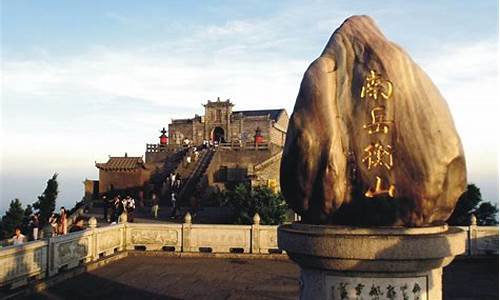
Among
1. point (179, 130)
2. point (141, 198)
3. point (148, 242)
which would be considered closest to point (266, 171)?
point (141, 198)

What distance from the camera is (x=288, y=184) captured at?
6.16 meters

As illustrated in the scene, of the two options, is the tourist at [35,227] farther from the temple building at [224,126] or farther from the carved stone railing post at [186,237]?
the temple building at [224,126]

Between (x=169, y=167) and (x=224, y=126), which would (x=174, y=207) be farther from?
(x=224, y=126)

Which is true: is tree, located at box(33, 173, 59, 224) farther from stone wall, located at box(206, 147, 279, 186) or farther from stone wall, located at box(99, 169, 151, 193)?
stone wall, located at box(206, 147, 279, 186)

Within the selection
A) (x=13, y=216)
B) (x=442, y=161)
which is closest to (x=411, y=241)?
(x=442, y=161)

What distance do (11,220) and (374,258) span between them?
20.3 m

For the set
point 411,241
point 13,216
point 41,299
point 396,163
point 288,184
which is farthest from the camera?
point 13,216

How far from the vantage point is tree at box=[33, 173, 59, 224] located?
25.3 m

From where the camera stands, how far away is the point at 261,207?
19.2 meters

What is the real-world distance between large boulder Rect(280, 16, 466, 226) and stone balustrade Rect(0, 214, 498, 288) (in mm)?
7682

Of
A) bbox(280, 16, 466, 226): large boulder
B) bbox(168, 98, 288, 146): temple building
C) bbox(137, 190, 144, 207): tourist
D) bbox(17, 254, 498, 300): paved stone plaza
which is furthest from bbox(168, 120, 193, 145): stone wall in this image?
bbox(280, 16, 466, 226): large boulder

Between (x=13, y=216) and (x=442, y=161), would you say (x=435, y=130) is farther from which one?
(x=13, y=216)

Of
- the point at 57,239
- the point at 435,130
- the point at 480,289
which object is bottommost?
the point at 480,289

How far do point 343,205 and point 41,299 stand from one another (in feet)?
25.1
